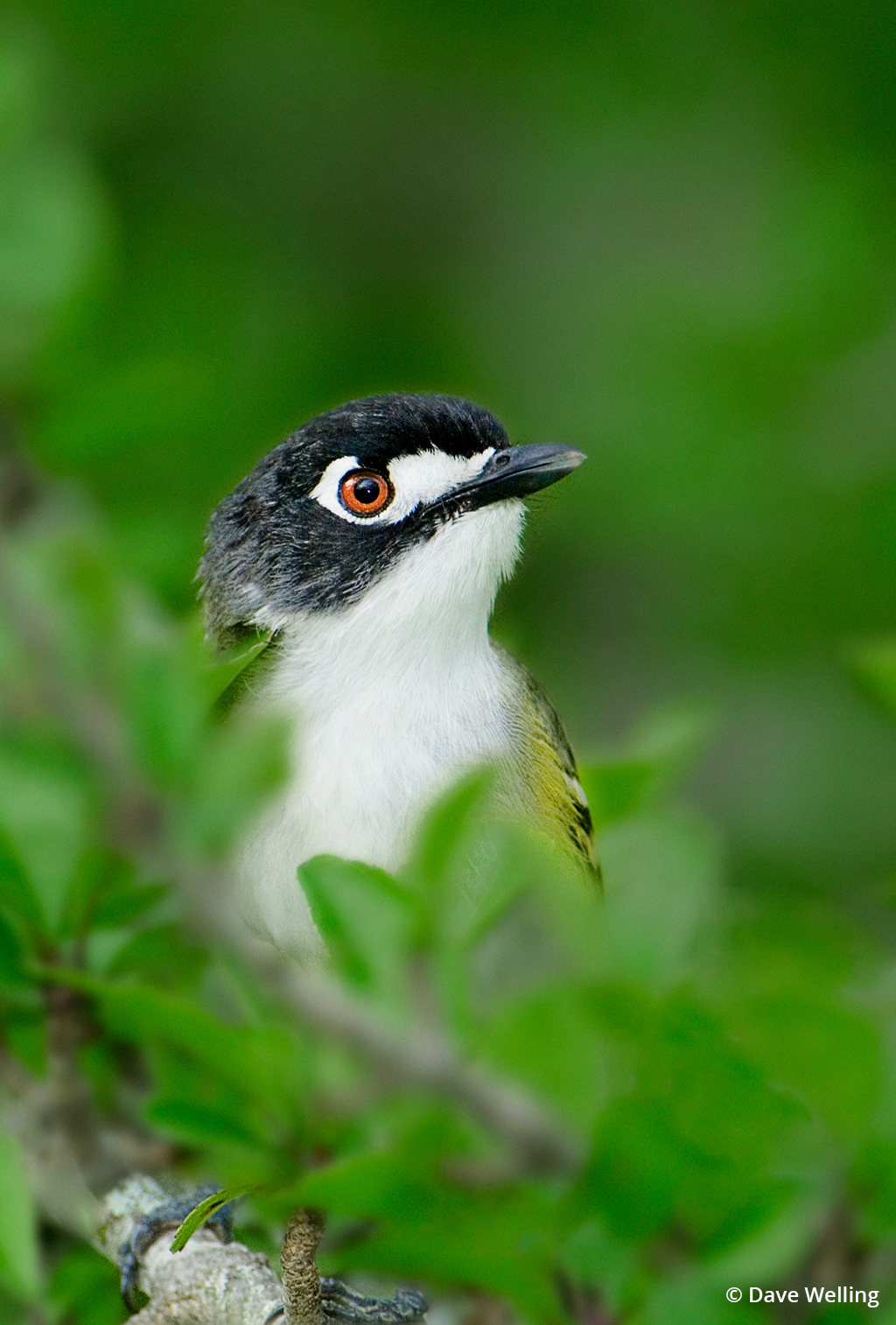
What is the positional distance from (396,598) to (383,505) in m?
0.23

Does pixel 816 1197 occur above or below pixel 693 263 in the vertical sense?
below

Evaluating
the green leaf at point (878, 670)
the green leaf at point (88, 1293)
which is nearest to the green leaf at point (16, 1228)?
the green leaf at point (88, 1293)

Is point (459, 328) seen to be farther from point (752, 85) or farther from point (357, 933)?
point (357, 933)

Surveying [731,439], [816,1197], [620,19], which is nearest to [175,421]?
[816,1197]

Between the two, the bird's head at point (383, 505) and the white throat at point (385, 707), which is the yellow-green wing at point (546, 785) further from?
the bird's head at point (383, 505)

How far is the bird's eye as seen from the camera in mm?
3445

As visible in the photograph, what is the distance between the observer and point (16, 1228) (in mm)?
2082

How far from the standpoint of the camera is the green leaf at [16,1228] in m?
2.06

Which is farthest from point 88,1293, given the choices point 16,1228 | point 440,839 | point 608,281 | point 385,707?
point 608,281

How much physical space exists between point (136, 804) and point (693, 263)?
20.8 feet

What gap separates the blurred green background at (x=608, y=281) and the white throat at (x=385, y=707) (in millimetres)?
2471

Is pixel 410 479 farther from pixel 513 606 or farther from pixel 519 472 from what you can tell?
pixel 513 606

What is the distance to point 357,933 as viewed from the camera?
2.01 meters

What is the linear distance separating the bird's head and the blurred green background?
223 centimetres
